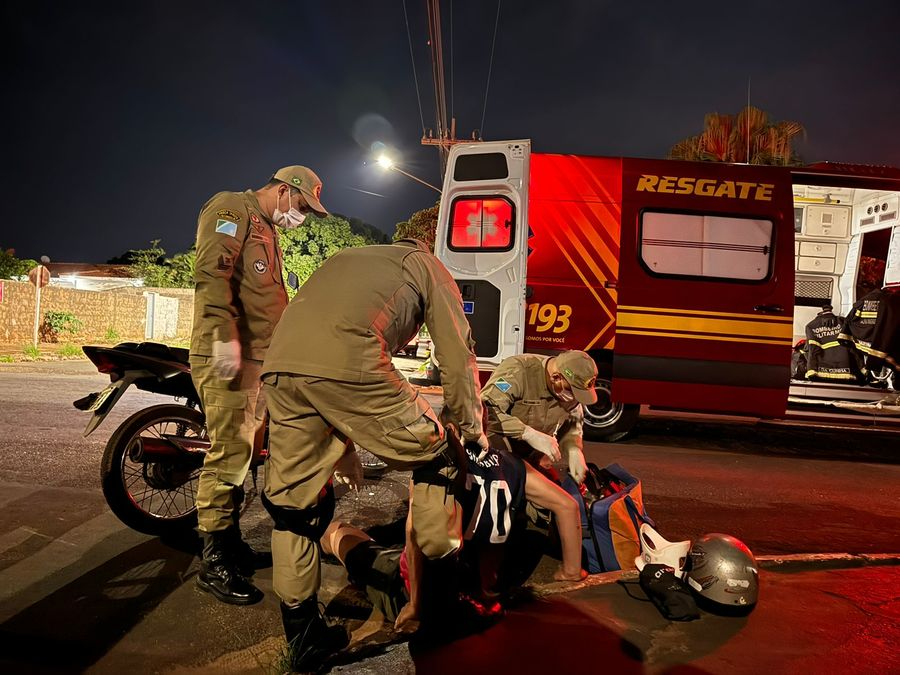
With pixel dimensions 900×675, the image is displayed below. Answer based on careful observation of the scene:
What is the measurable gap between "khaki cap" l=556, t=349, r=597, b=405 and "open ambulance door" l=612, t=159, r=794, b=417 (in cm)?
291

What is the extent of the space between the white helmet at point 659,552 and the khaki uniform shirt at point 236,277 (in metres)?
2.05

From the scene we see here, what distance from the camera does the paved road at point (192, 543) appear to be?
2.25 meters

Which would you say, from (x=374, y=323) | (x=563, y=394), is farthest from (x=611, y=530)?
(x=374, y=323)

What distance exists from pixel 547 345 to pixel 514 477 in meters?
3.40

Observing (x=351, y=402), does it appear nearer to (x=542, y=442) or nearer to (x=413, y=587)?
(x=413, y=587)

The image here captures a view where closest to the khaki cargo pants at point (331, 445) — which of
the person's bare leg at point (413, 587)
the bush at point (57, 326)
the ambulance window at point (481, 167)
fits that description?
the person's bare leg at point (413, 587)

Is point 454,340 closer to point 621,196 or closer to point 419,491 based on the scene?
point 419,491

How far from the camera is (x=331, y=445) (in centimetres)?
219

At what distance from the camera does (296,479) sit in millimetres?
2123

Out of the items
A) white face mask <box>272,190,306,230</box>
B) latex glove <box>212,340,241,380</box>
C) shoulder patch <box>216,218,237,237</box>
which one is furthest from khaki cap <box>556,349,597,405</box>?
shoulder patch <box>216,218,237,237</box>

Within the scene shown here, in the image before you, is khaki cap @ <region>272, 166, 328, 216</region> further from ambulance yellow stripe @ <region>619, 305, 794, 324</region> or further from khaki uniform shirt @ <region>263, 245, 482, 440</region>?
ambulance yellow stripe @ <region>619, 305, 794, 324</region>

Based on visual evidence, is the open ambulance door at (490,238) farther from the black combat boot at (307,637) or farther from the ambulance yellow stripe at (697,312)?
the black combat boot at (307,637)

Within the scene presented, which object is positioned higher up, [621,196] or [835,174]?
[835,174]

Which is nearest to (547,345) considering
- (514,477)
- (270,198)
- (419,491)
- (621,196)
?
(621,196)
